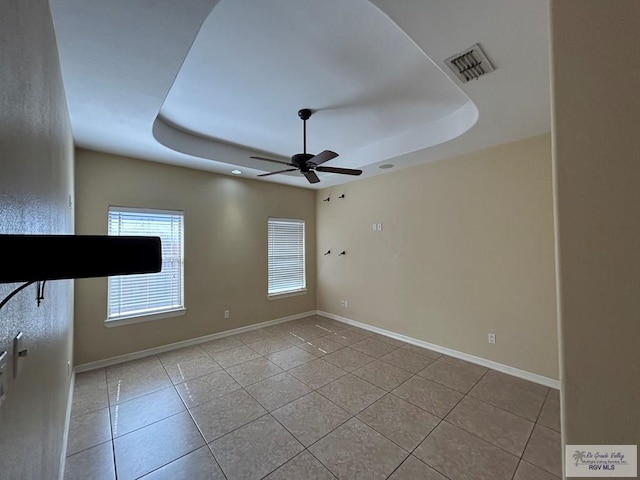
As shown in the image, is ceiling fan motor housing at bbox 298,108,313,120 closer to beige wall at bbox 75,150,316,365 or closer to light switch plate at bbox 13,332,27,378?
beige wall at bbox 75,150,316,365

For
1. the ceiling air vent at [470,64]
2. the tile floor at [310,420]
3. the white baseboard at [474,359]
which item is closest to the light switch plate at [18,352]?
the tile floor at [310,420]

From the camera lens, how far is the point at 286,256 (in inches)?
205

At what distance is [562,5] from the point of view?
0.67 meters

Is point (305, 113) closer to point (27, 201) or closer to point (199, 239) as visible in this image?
point (27, 201)

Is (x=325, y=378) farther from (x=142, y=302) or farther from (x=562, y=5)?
(x=562, y=5)

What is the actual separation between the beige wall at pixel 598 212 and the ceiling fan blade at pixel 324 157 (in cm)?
193

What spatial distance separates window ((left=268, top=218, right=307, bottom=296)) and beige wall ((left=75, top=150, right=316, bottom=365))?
0.16m

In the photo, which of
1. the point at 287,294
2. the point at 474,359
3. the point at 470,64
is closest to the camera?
the point at 470,64

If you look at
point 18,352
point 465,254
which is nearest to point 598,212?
point 18,352

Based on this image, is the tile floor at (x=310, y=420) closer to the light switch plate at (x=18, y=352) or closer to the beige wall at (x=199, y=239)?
the beige wall at (x=199, y=239)

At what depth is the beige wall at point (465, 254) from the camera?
2.91 m

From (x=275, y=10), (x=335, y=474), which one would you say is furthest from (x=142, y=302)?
(x=275, y=10)

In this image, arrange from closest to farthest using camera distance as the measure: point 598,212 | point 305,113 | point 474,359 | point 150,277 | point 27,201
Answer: point 598,212, point 27,201, point 305,113, point 474,359, point 150,277

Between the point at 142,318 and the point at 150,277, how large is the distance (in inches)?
21.2
